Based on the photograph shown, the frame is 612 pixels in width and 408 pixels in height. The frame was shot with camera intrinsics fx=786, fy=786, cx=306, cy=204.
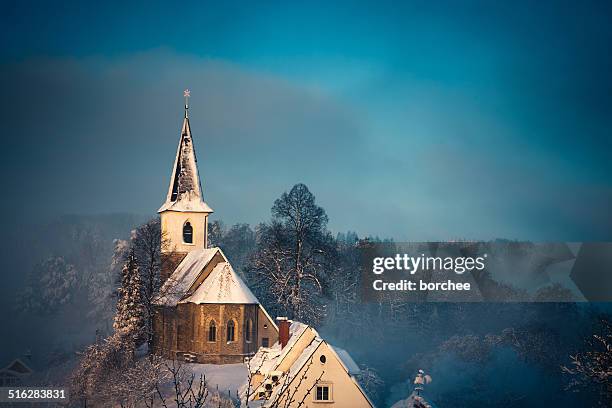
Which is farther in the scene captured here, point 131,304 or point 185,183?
point 185,183

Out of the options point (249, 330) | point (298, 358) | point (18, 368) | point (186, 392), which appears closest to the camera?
point (186, 392)

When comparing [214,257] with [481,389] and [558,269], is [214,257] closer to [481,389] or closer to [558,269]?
[481,389]

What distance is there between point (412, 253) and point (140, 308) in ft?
123

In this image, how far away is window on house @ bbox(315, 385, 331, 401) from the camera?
31203mm

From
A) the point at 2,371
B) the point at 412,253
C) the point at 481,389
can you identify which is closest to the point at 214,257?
the point at 481,389

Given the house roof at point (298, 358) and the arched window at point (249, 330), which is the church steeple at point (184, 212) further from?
the house roof at point (298, 358)

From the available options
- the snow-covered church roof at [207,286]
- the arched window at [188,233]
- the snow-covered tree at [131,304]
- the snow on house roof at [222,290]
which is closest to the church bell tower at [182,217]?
the arched window at [188,233]

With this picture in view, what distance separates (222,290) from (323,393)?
1835 cm

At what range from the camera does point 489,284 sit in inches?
2566

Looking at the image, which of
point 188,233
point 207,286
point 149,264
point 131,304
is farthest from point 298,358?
point 188,233

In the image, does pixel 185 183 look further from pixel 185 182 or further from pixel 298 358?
pixel 298 358

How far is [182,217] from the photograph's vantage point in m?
54.9

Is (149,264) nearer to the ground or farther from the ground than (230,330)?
farther from the ground

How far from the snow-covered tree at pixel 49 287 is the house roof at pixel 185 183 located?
47.5 meters
